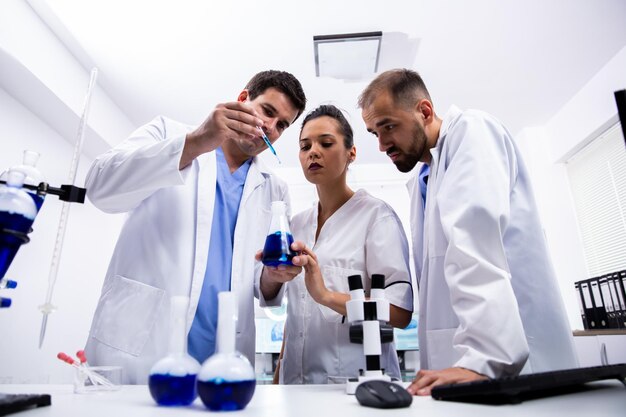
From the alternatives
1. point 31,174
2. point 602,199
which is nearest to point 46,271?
point 31,174

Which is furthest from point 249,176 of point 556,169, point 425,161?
point 556,169

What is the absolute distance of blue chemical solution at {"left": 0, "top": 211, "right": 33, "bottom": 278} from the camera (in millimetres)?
634

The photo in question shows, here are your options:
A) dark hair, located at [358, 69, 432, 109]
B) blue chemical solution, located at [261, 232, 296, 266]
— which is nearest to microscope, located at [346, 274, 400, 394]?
blue chemical solution, located at [261, 232, 296, 266]

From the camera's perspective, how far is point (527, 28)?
3.04 metres

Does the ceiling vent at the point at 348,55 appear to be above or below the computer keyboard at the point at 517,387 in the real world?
above

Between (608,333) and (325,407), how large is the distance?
2.96 metres

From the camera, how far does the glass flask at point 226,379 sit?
60 centimetres

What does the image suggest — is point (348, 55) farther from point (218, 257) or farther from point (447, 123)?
point (218, 257)

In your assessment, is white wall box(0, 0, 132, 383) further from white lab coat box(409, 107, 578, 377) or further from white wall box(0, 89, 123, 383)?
white lab coat box(409, 107, 578, 377)

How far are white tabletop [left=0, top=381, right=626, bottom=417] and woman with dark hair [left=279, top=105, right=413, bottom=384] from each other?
0.53 m

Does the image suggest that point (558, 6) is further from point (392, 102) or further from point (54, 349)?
point (54, 349)

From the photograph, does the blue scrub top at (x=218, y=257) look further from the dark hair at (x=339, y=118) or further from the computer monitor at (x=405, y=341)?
the computer monitor at (x=405, y=341)

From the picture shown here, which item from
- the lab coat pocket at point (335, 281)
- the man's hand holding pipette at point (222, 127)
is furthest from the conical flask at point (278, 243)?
the lab coat pocket at point (335, 281)

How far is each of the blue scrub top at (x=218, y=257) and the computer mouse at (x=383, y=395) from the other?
0.80 meters
